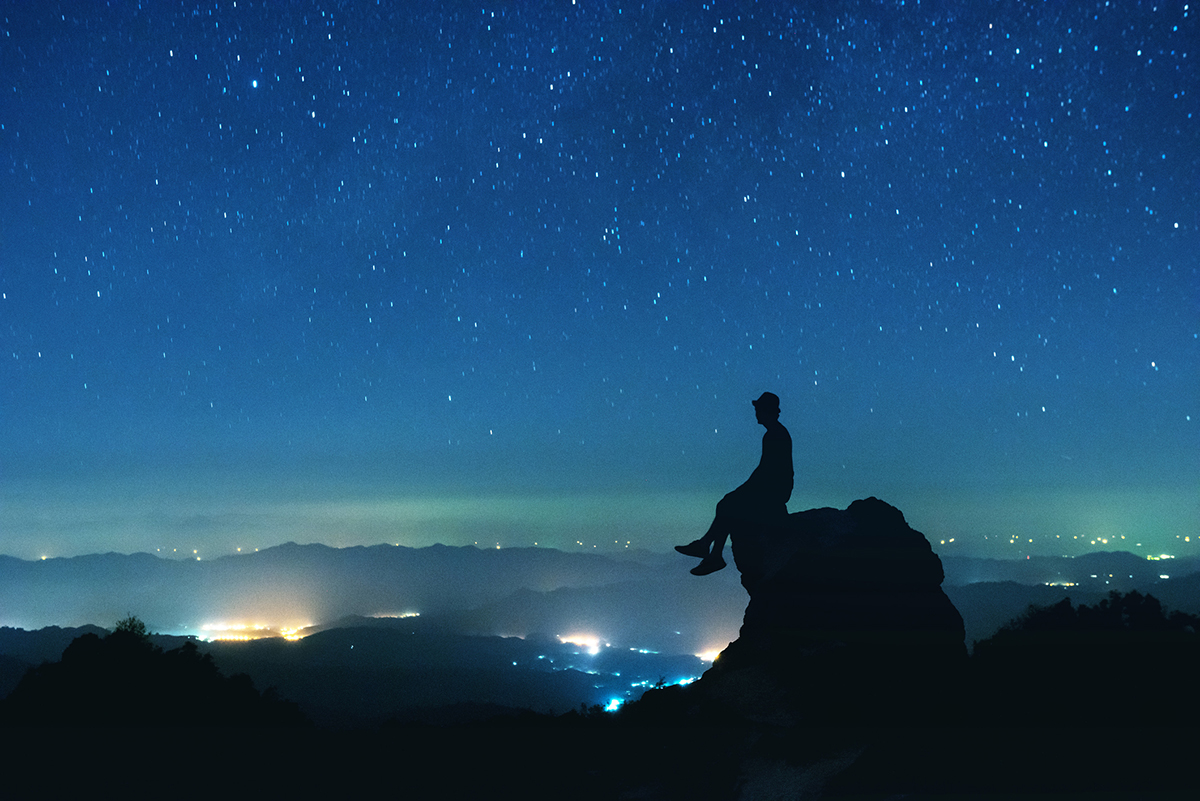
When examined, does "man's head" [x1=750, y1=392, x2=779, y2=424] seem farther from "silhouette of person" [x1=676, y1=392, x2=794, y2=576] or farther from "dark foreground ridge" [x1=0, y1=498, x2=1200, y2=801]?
"dark foreground ridge" [x1=0, y1=498, x2=1200, y2=801]

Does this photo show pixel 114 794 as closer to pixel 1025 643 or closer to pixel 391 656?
pixel 1025 643

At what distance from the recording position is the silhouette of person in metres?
14.3

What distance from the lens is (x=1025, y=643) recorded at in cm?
1373

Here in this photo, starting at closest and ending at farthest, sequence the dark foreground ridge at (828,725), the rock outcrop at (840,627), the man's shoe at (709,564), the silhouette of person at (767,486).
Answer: the dark foreground ridge at (828,725)
the rock outcrop at (840,627)
the man's shoe at (709,564)
the silhouette of person at (767,486)

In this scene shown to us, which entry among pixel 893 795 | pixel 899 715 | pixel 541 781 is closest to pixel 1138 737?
pixel 899 715

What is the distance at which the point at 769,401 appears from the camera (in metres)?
14.6

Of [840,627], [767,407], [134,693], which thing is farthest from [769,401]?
[134,693]

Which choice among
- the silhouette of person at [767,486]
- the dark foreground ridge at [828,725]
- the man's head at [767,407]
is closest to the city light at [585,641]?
the dark foreground ridge at [828,725]

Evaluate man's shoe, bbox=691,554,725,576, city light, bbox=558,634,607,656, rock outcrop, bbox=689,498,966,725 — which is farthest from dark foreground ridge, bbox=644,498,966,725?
city light, bbox=558,634,607,656

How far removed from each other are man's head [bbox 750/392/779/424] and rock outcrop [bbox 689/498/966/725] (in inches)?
96.5

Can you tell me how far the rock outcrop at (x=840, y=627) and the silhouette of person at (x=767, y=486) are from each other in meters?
0.42

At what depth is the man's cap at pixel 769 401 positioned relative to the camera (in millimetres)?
14555

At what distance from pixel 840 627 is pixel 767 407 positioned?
480cm

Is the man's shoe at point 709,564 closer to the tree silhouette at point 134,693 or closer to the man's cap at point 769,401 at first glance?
the man's cap at point 769,401
